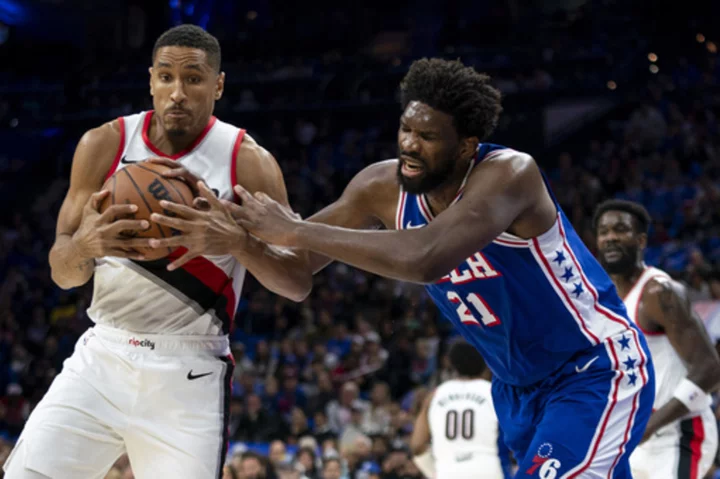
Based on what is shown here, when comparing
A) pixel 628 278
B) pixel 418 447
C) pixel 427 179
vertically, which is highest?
pixel 427 179

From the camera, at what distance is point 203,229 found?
3199mm

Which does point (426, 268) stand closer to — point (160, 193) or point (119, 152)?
point (160, 193)

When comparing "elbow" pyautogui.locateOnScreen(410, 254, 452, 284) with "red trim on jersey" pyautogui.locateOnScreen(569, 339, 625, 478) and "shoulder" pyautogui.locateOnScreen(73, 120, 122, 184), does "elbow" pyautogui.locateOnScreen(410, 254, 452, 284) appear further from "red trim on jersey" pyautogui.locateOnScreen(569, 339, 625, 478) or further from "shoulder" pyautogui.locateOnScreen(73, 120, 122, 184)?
"shoulder" pyautogui.locateOnScreen(73, 120, 122, 184)

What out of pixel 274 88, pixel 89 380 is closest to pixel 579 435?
pixel 89 380

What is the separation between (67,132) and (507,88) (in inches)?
381

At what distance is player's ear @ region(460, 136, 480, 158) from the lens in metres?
3.31

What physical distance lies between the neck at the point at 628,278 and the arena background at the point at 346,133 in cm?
342

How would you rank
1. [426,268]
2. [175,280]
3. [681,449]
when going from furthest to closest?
[681,449] → [175,280] → [426,268]

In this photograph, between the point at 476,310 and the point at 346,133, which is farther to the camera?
the point at 346,133

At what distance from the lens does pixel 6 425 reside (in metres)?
12.0

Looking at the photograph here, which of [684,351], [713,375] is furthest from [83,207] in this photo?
[713,375]

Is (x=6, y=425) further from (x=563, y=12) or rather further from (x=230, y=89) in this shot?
(x=563, y=12)

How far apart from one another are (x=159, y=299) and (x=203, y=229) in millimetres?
489

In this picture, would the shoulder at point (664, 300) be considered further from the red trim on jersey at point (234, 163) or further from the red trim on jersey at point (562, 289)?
the red trim on jersey at point (234, 163)
